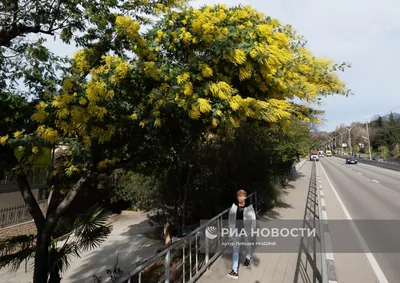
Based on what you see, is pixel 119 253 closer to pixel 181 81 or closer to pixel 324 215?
pixel 324 215

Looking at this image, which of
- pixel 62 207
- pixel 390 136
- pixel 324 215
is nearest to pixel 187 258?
pixel 62 207

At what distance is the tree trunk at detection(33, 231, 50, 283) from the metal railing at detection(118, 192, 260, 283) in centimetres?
158

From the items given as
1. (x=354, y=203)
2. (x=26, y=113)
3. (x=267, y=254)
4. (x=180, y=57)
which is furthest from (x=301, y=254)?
(x=354, y=203)

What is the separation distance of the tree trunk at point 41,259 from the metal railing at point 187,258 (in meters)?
1.58

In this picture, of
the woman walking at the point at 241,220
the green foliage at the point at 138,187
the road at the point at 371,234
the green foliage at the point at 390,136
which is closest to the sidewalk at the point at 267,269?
the woman walking at the point at 241,220

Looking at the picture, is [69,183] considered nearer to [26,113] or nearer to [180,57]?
[26,113]

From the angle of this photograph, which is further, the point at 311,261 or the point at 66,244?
the point at 311,261

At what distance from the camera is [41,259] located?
518cm

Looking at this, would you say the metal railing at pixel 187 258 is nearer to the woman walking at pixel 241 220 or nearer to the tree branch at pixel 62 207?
the woman walking at pixel 241 220

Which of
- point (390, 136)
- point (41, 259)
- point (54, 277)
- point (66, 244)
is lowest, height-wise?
point (54, 277)

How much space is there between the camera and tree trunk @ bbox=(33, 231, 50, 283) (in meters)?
5.10

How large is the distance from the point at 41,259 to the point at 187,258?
9.45 ft

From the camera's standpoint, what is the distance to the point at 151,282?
7453 millimetres

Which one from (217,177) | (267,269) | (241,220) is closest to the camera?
(241,220)
